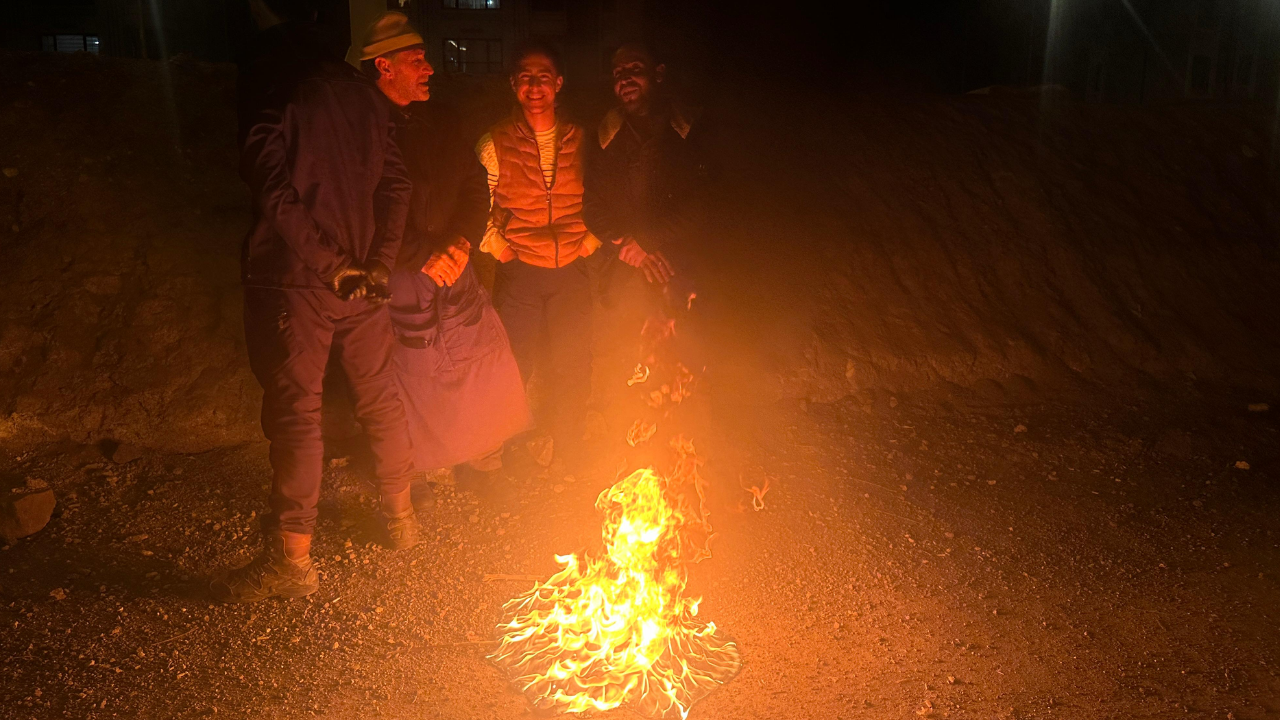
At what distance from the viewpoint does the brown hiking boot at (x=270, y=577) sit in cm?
376

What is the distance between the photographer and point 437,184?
442cm

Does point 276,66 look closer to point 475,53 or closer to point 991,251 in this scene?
point 991,251

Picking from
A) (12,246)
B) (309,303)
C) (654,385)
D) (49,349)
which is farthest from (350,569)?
(12,246)

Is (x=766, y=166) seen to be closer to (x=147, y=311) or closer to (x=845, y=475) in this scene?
(x=845, y=475)

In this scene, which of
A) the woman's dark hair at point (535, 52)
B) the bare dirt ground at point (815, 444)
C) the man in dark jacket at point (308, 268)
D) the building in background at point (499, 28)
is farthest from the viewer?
the building in background at point (499, 28)

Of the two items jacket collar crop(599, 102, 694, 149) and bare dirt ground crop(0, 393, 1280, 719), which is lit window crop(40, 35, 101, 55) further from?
jacket collar crop(599, 102, 694, 149)

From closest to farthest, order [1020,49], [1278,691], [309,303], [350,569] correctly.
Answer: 1. [1278,691]
2. [309,303]
3. [350,569]
4. [1020,49]

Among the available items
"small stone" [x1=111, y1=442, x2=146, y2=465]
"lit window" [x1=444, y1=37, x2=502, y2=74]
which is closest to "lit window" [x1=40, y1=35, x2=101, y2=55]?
"lit window" [x1=444, y1=37, x2=502, y2=74]

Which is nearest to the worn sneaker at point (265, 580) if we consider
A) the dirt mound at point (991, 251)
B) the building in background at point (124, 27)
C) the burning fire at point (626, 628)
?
the burning fire at point (626, 628)

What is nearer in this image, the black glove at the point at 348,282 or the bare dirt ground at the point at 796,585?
the bare dirt ground at the point at 796,585

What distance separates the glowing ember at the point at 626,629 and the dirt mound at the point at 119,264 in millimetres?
2715

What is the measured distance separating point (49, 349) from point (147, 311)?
564mm

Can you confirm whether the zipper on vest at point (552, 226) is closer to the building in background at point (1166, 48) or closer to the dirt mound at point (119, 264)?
the dirt mound at point (119, 264)

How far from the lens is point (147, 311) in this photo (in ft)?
18.5
